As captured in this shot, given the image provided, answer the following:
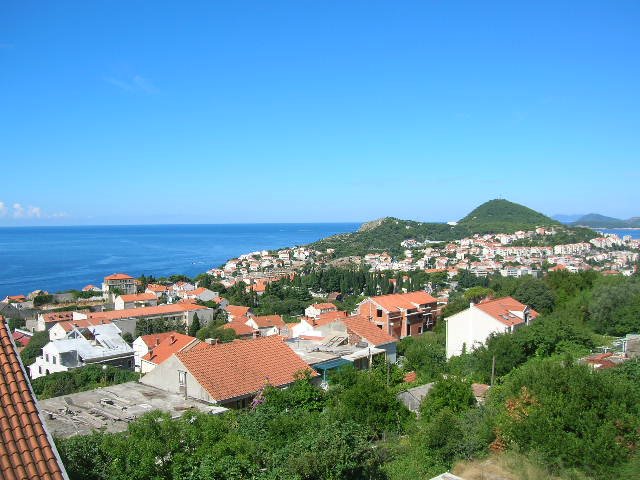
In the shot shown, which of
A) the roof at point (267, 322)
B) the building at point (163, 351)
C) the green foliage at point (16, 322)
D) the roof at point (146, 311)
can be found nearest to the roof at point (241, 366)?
the building at point (163, 351)

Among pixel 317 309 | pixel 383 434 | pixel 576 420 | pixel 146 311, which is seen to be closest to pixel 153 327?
pixel 146 311

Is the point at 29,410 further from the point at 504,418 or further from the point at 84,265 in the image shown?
the point at 84,265

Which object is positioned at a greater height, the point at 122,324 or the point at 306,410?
the point at 306,410

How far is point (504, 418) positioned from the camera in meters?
11.7

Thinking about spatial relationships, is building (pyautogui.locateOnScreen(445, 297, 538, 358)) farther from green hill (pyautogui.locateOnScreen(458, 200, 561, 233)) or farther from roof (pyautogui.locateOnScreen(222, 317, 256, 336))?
green hill (pyautogui.locateOnScreen(458, 200, 561, 233))

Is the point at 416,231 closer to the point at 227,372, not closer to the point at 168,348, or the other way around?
the point at 168,348

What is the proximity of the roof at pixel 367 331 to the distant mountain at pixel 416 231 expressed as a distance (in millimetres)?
103478

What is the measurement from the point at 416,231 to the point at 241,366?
6221 inches

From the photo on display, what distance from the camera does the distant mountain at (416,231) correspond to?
144 metres

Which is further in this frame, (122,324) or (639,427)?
(122,324)

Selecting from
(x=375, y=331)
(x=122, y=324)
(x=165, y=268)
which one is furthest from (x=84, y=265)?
(x=375, y=331)

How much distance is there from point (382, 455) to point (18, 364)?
8.48m

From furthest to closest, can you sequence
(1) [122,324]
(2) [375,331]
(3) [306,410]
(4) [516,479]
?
1. (1) [122,324]
2. (2) [375,331]
3. (3) [306,410]
4. (4) [516,479]

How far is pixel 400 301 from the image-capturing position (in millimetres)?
38125
